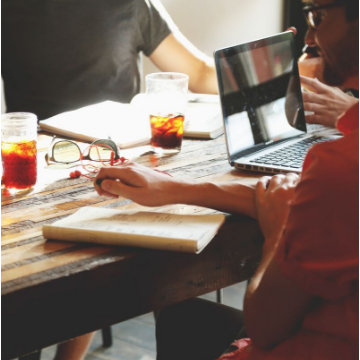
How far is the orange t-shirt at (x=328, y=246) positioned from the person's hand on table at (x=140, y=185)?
30cm

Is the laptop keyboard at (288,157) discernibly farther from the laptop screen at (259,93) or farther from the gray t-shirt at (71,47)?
the gray t-shirt at (71,47)

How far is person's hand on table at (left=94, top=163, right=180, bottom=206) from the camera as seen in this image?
99 cm

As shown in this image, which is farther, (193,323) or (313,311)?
(193,323)

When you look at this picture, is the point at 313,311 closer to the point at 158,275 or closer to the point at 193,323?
the point at 158,275

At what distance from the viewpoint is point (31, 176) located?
1.15 metres

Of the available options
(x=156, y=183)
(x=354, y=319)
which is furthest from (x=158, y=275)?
(x=354, y=319)

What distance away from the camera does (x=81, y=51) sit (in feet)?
7.34

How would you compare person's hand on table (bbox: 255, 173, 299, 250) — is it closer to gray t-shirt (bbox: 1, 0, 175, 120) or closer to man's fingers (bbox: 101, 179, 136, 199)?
man's fingers (bbox: 101, 179, 136, 199)

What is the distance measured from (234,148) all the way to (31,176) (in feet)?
1.51

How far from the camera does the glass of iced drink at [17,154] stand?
3.72 ft

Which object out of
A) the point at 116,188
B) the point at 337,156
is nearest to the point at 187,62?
the point at 116,188

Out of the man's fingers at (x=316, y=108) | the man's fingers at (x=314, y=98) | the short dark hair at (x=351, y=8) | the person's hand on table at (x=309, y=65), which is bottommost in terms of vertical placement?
the man's fingers at (x=316, y=108)

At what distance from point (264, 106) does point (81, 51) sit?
1.04 m

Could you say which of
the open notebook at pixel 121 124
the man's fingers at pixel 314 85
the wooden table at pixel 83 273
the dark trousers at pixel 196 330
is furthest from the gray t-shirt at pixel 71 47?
the dark trousers at pixel 196 330
